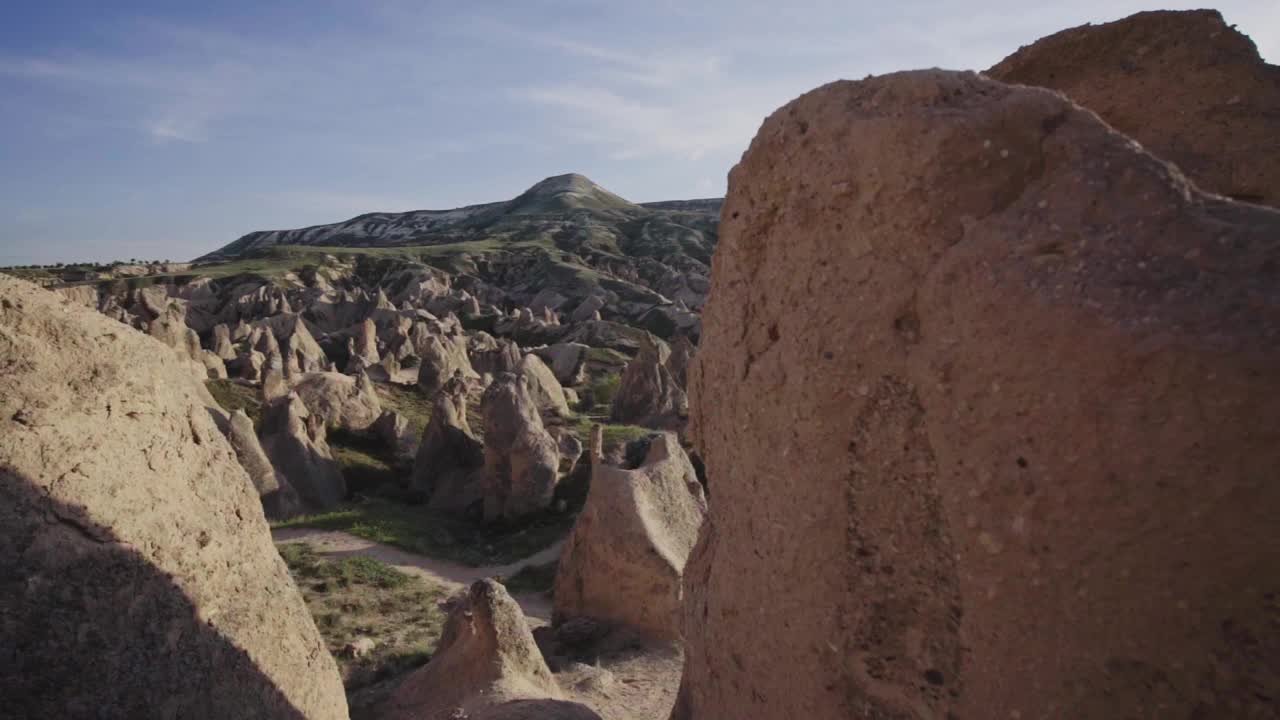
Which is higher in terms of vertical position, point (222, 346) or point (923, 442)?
point (923, 442)

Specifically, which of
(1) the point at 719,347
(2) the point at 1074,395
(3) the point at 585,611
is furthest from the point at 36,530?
(3) the point at 585,611

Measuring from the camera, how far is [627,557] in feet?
26.1

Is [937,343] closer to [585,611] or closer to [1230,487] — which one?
[1230,487]

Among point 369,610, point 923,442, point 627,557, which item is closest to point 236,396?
point 369,610

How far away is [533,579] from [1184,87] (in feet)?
31.8

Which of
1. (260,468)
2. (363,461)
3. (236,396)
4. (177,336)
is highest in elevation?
(177,336)

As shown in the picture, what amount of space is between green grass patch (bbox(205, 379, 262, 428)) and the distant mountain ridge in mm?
69295

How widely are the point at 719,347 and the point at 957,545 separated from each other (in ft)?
4.54

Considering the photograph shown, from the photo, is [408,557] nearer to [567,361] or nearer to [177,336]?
[177,336]

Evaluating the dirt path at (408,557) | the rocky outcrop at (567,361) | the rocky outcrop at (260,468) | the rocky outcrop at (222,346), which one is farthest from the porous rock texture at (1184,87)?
the rocky outcrop at (222,346)

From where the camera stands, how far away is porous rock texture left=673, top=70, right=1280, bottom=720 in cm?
179

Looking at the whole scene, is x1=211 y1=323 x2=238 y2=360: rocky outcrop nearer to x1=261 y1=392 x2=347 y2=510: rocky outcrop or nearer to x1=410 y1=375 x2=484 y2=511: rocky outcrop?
x1=261 y1=392 x2=347 y2=510: rocky outcrop

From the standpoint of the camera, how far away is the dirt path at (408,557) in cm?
1135

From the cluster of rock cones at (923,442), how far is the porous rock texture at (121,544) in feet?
0.04
